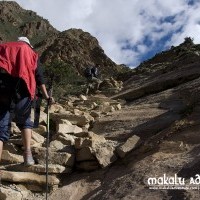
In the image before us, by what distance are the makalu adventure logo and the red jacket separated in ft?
6.38

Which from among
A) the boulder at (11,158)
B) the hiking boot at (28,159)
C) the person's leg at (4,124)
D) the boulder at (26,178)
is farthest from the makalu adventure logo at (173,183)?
the boulder at (11,158)

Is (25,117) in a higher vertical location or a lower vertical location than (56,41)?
lower

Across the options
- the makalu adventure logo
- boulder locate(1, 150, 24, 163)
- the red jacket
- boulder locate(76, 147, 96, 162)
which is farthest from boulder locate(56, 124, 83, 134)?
the makalu adventure logo

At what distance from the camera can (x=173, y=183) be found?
17.1 feet

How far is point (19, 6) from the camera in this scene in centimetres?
10594

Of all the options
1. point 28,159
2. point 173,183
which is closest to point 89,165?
point 28,159

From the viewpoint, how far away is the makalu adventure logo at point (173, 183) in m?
5.03

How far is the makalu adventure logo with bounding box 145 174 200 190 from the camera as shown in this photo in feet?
16.5

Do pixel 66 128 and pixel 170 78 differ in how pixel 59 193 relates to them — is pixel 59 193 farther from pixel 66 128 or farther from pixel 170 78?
pixel 170 78

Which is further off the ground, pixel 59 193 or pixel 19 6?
pixel 19 6

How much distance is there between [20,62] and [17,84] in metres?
0.28

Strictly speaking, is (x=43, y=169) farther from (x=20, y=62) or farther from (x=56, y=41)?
(x=56, y=41)

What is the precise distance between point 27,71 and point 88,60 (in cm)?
7369

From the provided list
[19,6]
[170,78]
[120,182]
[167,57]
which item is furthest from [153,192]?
[19,6]
